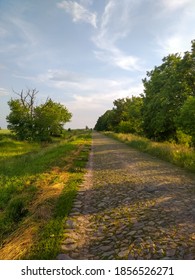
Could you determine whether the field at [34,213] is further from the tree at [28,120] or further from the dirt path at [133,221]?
the tree at [28,120]

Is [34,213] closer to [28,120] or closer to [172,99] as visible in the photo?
[172,99]

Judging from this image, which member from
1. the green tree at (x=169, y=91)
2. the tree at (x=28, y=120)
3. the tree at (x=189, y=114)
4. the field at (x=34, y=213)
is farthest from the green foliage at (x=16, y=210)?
the tree at (x=28, y=120)

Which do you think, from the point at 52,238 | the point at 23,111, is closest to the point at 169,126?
the point at 52,238

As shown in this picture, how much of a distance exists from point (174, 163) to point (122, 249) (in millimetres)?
11770

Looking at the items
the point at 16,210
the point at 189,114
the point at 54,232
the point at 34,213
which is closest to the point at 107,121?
the point at 189,114

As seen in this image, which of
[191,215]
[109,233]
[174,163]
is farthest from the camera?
[174,163]

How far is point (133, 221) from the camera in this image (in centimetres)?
611

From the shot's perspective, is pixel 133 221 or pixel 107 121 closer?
pixel 133 221

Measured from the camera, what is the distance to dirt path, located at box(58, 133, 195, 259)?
467cm

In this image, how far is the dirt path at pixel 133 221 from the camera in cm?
467

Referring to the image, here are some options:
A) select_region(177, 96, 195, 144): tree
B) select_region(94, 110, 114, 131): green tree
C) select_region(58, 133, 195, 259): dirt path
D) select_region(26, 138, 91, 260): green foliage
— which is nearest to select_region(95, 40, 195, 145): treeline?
select_region(177, 96, 195, 144): tree

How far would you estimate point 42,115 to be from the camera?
170 feet

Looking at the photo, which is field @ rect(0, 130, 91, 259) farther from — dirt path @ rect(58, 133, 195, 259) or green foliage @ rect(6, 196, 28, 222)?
dirt path @ rect(58, 133, 195, 259)
